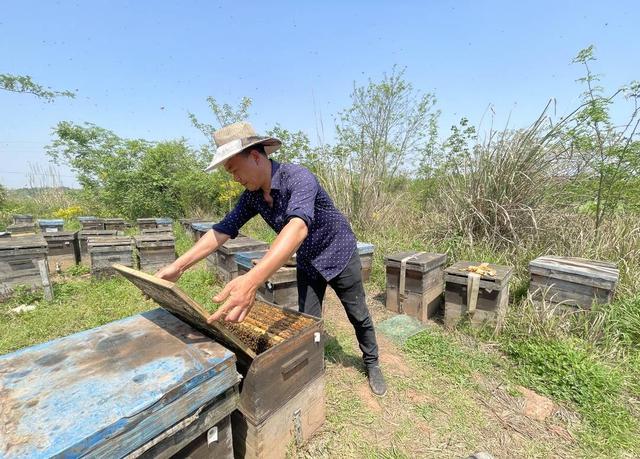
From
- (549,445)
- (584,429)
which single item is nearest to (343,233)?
(549,445)

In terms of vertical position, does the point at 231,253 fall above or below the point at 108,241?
below

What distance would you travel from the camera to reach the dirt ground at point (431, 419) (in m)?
2.24

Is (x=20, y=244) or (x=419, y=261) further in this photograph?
(x=20, y=244)

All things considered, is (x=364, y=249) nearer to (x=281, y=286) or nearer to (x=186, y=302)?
(x=281, y=286)

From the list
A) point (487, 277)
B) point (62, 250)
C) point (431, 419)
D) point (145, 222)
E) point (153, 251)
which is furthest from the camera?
point (145, 222)

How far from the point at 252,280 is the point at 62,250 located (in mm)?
6899

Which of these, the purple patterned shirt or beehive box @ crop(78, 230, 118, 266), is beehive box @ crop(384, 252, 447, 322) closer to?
the purple patterned shirt

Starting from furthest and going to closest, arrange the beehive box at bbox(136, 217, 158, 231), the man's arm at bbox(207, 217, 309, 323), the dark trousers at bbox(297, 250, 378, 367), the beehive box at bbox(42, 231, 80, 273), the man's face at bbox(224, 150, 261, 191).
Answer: the beehive box at bbox(136, 217, 158, 231), the beehive box at bbox(42, 231, 80, 273), the dark trousers at bbox(297, 250, 378, 367), the man's face at bbox(224, 150, 261, 191), the man's arm at bbox(207, 217, 309, 323)

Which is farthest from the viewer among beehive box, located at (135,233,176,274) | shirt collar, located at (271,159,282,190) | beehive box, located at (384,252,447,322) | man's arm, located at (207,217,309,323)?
beehive box, located at (135,233,176,274)

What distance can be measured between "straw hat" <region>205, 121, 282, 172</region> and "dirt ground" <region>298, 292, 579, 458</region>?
2.00 m

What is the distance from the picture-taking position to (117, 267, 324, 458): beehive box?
1587 millimetres

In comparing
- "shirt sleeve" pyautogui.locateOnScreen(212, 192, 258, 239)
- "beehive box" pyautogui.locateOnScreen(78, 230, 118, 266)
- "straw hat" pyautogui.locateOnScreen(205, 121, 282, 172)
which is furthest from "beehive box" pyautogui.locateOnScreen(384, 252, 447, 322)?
"beehive box" pyautogui.locateOnScreen(78, 230, 118, 266)

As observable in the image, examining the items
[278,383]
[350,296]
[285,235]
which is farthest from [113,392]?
[350,296]

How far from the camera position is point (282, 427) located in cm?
190
